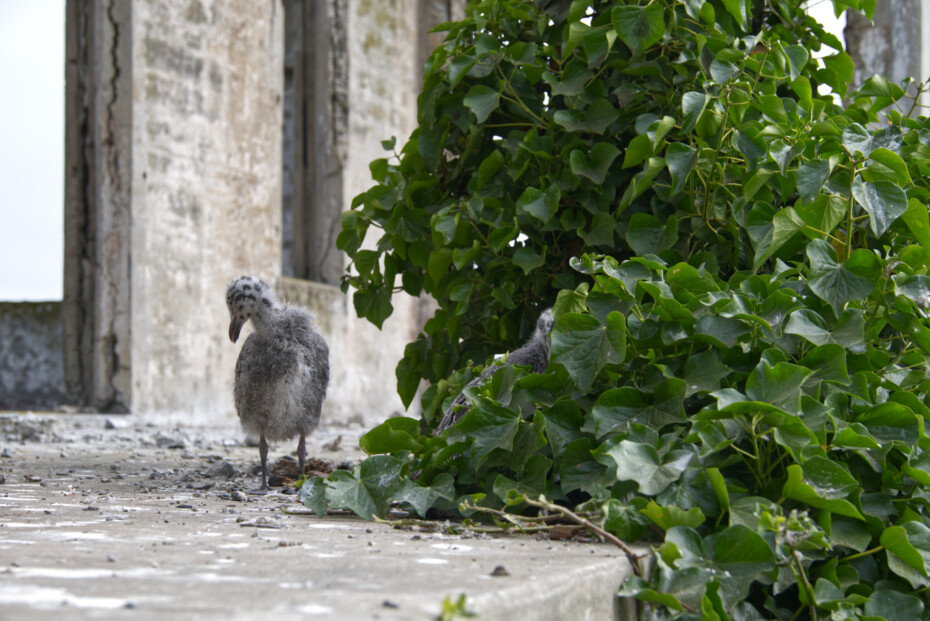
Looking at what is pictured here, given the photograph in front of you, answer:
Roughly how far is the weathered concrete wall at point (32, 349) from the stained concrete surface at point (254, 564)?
7853 millimetres

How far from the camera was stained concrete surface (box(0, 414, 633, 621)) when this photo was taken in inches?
54.0

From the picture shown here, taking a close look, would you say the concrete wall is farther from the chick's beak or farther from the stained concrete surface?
the stained concrete surface

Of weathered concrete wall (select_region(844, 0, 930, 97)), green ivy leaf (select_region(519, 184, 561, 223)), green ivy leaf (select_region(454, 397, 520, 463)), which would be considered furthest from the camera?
weathered concrete wall (select_region(844, 0, 930, 97))

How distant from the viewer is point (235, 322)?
3.71 metres

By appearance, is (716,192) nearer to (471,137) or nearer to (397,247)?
(471,137)

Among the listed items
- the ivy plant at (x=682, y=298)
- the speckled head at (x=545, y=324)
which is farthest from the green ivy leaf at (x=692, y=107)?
the speckled head at (x=545, y=324)

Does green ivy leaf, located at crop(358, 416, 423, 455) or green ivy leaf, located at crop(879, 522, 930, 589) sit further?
green ivy leaf, located at crop(358, 416, 423, 455)

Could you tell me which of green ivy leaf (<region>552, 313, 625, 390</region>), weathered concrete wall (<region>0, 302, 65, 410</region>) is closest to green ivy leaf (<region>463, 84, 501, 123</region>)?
green ivy leaf (<region>552, 313, 625, 390</region>)

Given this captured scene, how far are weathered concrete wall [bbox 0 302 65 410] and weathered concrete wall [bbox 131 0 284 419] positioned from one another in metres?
4.02

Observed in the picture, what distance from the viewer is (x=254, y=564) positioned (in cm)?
173

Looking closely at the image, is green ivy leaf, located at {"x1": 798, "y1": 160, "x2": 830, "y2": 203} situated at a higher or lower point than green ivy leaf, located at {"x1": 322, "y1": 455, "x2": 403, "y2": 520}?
higher

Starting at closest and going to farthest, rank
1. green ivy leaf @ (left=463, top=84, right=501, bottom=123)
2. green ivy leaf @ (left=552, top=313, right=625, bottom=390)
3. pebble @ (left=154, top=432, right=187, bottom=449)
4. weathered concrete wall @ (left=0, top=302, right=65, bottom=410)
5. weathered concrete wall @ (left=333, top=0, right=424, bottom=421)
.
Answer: green ivy leaf @ (left=552, top=313, right=625, bottom=390) < green ivy leaf @ (left=463, top=84, right=501, bottom=123) < pebble @ (left=154, top=432, right=187, bottom=449) < weathered concrete wall @ (left=333, top=0, right=424, bottom=421) < weathered concrete wall @ (left=0, top=302, right=65, bottom=410)

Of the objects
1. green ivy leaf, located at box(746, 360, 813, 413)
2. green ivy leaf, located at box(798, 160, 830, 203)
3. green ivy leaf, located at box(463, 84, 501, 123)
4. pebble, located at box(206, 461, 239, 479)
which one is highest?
green ivy leaf, located at box(463, 84, 501, 123)

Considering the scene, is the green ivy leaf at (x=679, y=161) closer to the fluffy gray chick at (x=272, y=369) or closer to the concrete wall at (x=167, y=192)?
the fluffy gray chick at (x=272, y=369)
